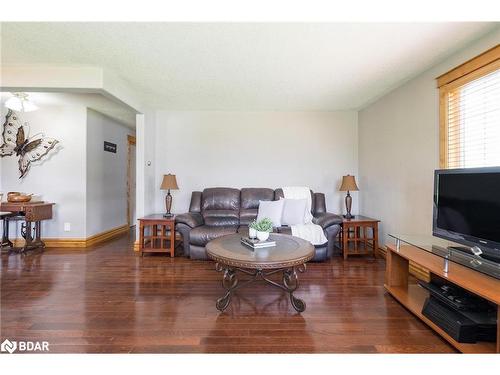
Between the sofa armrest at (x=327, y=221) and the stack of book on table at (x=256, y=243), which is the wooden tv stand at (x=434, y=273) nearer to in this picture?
the sofa armrest at (x=327, y=221)

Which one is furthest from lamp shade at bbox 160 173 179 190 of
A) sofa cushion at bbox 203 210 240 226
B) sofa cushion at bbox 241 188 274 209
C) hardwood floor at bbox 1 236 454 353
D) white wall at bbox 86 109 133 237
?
white wall at bbox 86 109 133 237

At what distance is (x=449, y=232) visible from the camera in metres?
2.04

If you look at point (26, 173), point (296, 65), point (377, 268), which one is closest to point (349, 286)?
point (377, 268)

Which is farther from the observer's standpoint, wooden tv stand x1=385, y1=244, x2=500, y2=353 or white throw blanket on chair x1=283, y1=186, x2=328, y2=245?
white throw blanket on chair x1=283, y1=186, x2=328, y2=245

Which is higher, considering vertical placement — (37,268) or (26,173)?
(26,173)

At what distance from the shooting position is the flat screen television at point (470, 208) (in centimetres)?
169

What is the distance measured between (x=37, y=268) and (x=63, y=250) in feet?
2.84

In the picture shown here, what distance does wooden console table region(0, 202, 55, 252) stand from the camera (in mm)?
3607

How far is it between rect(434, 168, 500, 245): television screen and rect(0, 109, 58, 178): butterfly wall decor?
17.6 ft

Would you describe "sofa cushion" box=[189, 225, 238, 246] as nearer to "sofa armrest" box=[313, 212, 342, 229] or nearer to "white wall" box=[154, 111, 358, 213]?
"white wall" box=[154, 111, 358, 213]

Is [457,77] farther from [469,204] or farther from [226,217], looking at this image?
[226,217]

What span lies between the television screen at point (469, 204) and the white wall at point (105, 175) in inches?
194

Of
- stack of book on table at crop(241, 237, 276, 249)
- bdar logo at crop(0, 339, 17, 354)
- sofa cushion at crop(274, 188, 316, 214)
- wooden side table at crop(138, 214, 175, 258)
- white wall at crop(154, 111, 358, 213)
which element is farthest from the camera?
white wall at crop(154, 111, 358, 213)
